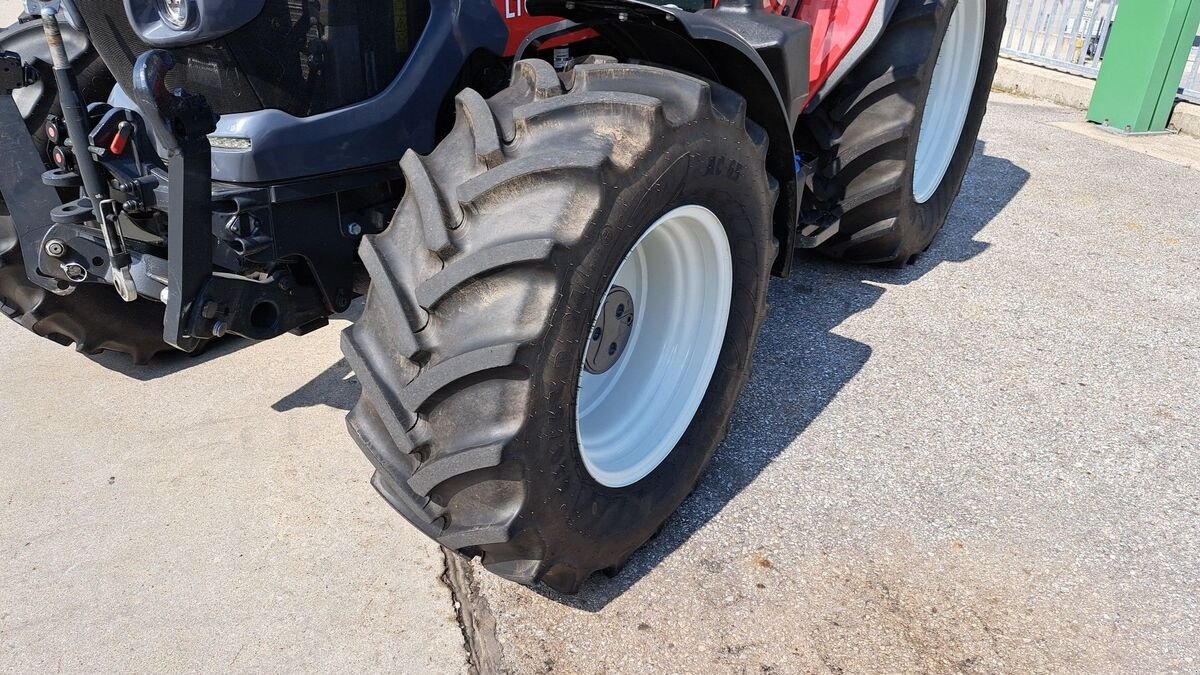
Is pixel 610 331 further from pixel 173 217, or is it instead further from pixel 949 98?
pixel 949 98

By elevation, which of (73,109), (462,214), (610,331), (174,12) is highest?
(174,12)

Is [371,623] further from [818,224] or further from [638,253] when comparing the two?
[818,224]

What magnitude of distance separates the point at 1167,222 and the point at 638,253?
378 cm

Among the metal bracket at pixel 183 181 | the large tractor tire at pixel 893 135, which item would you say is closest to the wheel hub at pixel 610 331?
the metal bracket at pixel 183 181

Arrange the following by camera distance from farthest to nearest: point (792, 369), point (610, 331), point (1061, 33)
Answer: point (1061, 33)
point (792, 369)
point (610, 331)

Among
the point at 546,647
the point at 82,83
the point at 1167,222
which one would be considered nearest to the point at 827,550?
the point at 546,647

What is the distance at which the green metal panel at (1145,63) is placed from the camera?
6.16 m

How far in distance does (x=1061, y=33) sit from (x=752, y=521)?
7454mm

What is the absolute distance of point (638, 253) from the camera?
7.90 feet

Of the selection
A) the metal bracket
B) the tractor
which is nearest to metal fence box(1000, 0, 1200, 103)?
the tractor

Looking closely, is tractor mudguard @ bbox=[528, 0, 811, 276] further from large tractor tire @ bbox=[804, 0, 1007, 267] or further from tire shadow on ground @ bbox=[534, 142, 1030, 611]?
large tractor tire @ bbox=[804, 0, 1007, 267]

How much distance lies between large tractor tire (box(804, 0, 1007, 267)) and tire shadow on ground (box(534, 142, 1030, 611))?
0.15m

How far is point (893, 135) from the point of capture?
3.33 m

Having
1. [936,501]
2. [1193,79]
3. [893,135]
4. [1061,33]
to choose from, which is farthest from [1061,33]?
[936,501]
